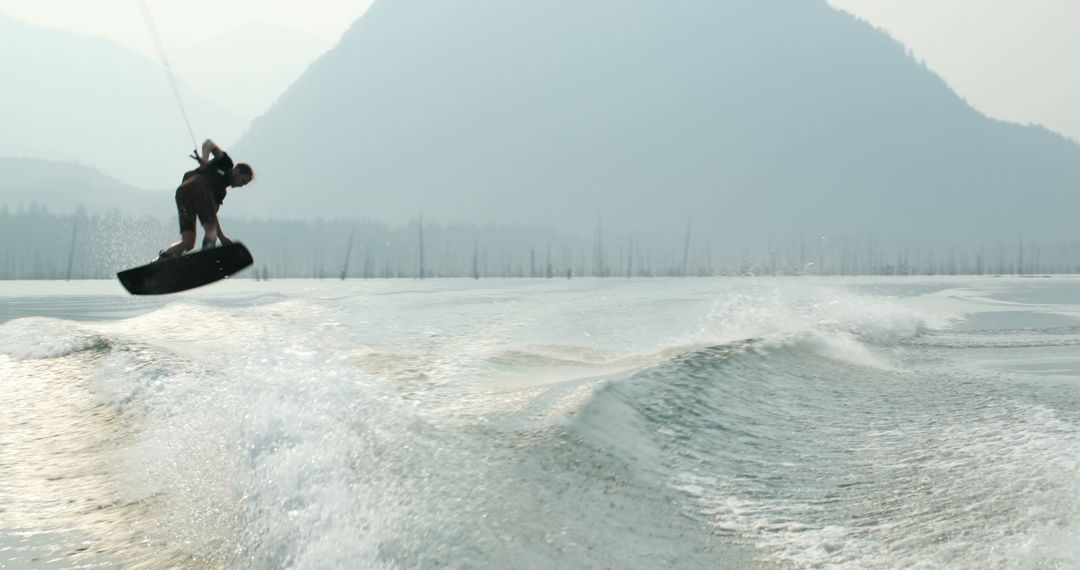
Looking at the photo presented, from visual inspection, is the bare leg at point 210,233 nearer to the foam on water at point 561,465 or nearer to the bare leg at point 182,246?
the bare leg at point 182,246

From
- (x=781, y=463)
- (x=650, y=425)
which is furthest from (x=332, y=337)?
(x=781, y=463)

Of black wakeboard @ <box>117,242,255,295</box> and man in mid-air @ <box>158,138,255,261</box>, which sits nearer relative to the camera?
man in mid-air @ <box>158,138,255,261</box>

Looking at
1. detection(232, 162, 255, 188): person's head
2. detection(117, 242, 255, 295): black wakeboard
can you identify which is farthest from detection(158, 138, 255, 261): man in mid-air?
detection(117, 242, 255, 295): black wakeboard

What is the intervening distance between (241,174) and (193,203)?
2.65ft

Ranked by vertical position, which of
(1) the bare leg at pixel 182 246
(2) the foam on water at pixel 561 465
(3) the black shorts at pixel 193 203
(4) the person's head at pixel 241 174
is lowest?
(2) the foam on water at pixel 561 465

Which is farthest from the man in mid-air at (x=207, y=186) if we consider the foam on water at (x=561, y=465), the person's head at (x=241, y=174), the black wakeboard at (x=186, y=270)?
the foam on water at (x=561, y=465)

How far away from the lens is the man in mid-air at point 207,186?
455 inches

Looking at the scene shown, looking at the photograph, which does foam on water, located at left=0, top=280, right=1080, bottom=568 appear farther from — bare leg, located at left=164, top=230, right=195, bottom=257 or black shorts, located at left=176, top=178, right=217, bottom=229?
black shorts, located at left=176, top=178, right=217, bottom=229

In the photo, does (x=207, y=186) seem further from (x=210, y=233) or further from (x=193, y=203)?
(x=210, y=233)

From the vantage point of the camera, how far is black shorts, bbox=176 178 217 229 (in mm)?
11555

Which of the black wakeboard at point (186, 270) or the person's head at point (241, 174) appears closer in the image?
the person's head at point (241, 174)

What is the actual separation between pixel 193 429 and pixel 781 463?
5.98 metres

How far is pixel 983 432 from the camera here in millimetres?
8297

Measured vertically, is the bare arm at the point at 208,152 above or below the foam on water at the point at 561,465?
above
